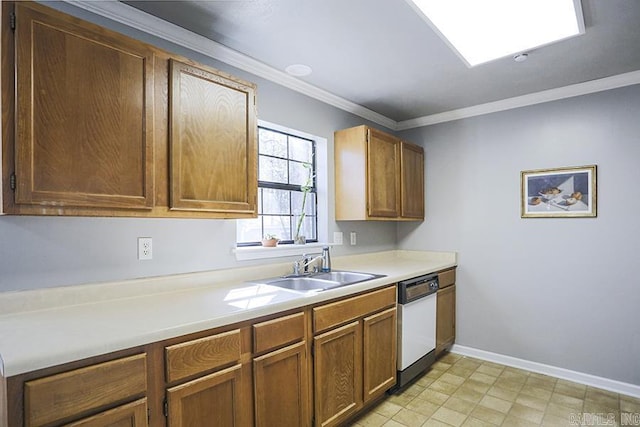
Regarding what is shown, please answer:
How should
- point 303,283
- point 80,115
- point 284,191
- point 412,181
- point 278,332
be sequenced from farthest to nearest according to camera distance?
1. point 412,181
2. point 284,191
3. point 303,283
4. point 278,332
5. point 80,115

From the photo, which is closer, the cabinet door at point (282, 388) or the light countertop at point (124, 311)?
the light countertop at point (124, 311)

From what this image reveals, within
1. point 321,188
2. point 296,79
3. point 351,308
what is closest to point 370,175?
point 321,188

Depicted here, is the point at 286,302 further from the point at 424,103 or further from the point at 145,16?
the point at 424,103

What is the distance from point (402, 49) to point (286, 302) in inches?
67.5

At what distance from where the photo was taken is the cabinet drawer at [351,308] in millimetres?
1978

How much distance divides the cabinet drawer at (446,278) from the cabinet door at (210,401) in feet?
7.07

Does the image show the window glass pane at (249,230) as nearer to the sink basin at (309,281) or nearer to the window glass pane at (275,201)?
the window glass pane at (275,201)

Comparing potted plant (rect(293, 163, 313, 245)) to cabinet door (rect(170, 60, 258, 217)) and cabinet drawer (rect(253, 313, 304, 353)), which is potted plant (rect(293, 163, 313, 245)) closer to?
cabinet door (rect(170, 60, 258, 217))

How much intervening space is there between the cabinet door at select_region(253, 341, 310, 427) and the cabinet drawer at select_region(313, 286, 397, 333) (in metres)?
0.17

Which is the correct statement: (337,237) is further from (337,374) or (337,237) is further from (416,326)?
(337,374)

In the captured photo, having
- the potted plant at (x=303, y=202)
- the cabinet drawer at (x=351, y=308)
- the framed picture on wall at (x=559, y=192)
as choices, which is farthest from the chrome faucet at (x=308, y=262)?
the framed picture on wall at (x=559, y=192)

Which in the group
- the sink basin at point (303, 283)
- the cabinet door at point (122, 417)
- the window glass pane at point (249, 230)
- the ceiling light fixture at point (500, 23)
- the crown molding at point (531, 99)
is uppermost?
the ceiling light fixture at point (500, 23)

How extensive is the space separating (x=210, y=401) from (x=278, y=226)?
154cm

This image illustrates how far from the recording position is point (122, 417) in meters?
1.21
